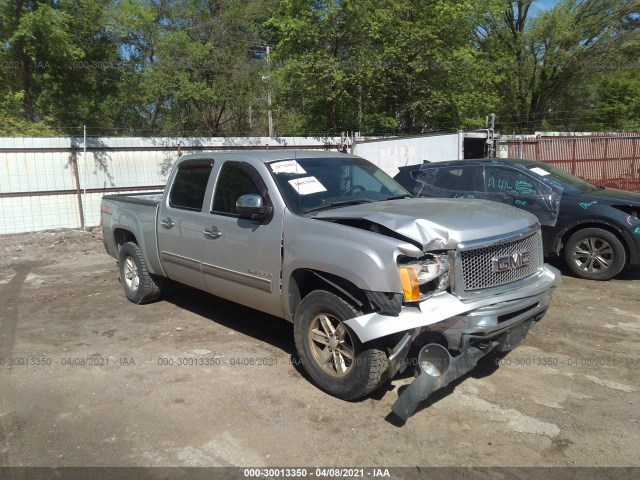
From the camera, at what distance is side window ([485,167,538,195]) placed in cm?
718

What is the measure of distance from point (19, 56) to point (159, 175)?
17.7 ft

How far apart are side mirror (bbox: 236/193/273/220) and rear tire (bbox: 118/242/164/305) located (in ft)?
8.03

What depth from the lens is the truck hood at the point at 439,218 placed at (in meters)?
3.38

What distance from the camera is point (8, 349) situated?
16.4 ft

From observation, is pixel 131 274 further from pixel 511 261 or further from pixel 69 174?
pixel 69 174

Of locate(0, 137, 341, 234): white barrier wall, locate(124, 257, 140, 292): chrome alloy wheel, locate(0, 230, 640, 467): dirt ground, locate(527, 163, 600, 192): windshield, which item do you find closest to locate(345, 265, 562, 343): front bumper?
locate(0, 230, 640, 467): dirt ground

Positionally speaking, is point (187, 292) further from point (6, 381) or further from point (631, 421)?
point (631, 421)

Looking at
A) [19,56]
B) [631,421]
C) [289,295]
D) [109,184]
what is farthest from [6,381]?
[19,56]

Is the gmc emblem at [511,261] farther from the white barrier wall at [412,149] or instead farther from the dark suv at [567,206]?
the white barrier wall at [412,149]

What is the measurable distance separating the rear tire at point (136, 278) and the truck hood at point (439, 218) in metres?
3.02

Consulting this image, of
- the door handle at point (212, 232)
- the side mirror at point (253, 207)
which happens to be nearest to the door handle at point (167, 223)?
the door handle at point (212, 232)

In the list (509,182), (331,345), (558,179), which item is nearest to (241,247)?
(331,345)

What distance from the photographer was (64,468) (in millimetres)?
3025

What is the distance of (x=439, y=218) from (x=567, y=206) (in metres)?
4.20
